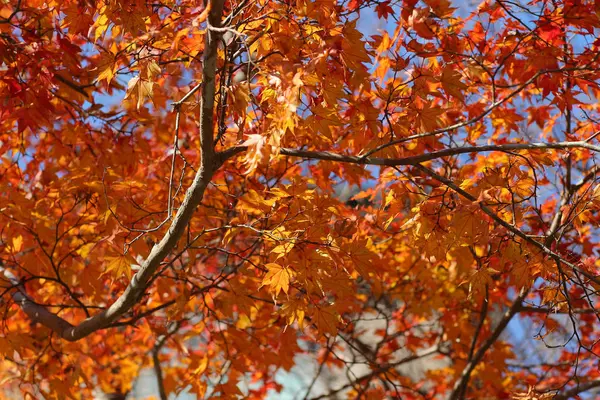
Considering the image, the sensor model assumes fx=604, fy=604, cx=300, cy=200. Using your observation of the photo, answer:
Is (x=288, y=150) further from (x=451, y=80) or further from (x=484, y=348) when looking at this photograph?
(x=484, y=348)

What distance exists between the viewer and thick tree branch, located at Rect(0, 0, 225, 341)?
6.70 ft

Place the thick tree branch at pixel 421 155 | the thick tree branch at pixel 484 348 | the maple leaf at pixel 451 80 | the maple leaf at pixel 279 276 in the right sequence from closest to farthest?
the thick tree branch at pixel 421 155
the maple leaf at pixel 279 276
the maple leaf at pixel 451 80
the thick tree branch at pixel 484 348

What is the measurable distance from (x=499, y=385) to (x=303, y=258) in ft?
12.4

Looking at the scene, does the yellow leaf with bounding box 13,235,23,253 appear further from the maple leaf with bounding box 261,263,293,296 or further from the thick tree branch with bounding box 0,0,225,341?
the maple leaf with bounding box 261,263,293,296

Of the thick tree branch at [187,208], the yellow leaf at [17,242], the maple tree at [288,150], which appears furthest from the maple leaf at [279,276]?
the yellow leaf at [17,242]

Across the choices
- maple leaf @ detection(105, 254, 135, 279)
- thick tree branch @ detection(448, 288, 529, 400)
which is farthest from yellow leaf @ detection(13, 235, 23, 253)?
thick tree branch @ detection(448, 288, 529, 400)

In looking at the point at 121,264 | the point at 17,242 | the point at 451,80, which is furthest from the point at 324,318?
the point at 17,242

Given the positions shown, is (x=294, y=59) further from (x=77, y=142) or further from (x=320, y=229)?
(x=77, y=142)

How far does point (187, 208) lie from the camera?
7.68 feet

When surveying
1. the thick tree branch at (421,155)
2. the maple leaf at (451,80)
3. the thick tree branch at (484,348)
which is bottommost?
the thick tree branch at (421,155)

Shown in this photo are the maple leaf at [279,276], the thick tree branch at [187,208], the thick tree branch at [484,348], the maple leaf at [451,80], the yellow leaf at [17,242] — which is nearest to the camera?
the thick tree branch at [187,208]

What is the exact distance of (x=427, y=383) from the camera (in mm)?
7281

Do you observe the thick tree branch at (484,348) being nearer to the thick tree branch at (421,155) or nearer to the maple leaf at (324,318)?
the maple leaf at (324,318)

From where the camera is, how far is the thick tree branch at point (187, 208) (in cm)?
204
